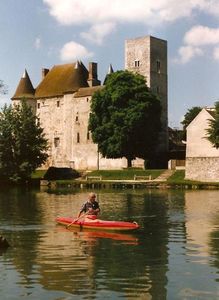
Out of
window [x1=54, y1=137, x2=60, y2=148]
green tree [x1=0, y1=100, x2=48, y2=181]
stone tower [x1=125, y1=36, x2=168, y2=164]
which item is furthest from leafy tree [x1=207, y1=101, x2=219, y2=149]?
window [x1=54, y1=137, x2=60, y2=148]

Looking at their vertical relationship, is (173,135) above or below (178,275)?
above

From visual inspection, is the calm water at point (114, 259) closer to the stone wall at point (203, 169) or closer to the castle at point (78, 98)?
the stone wall at point (203, 169)

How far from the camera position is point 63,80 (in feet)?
306

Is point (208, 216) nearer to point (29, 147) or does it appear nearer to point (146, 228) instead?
point (146, 228)

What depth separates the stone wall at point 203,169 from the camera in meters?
63.4

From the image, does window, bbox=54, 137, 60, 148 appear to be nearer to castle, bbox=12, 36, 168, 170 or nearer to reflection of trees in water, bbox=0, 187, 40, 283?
castle, bbox=12, 36, 168, 170

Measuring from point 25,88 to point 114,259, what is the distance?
261 ft

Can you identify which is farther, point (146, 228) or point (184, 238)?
point (146, 228)

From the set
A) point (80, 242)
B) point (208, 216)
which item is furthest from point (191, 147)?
point (80, 242)

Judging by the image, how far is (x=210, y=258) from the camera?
19.0 m

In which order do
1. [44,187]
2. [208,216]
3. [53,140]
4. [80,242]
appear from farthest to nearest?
[53,140] < [44,187] < [208,216] < [80,242]

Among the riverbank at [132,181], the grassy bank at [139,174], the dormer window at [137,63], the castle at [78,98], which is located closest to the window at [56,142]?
the castle at [78,98]

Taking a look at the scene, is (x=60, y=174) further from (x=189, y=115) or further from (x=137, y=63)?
(x=189, y=115)

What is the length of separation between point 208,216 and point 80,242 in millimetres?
10951
